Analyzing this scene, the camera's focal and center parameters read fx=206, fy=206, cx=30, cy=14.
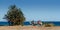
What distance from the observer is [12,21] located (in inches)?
1715

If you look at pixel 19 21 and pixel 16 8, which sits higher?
pixel 16 8

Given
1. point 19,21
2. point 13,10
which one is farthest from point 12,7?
point 19,21

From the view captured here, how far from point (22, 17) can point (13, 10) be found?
249 centimetres

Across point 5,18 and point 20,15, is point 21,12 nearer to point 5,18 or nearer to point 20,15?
point 20,15

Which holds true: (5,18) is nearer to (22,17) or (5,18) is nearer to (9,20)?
(9,20)

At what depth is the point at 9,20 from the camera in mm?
43969

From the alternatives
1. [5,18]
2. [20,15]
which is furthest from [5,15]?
[20,15]

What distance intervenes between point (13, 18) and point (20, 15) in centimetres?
160

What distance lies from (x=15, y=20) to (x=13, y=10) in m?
2.18

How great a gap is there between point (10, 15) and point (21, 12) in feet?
7.84

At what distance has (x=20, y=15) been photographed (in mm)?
43062

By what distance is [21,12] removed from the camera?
142 ft

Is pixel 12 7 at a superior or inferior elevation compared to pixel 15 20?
superior

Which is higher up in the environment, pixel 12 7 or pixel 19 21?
pixel 12 7
